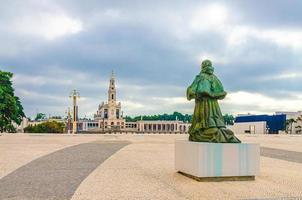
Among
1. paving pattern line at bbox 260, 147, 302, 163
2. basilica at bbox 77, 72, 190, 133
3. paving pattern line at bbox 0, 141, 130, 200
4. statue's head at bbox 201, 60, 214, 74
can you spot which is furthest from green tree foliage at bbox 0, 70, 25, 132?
basilica at bbox 77, 72, 190, 133

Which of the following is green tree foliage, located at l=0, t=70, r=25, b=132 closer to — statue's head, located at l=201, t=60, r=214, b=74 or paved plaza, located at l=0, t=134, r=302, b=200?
paved plaza, located at l=0, t=134, r=302, b=200

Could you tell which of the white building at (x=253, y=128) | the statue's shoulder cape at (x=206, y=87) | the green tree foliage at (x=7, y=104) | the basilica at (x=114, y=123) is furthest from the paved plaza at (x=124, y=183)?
the basilica at (x=114, y=123)

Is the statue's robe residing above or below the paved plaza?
above

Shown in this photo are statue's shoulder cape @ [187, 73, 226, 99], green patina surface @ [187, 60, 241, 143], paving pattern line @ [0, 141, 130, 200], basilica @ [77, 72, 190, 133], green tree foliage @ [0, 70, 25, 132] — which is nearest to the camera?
paving pattern line @ [0, 141, 130, 200]

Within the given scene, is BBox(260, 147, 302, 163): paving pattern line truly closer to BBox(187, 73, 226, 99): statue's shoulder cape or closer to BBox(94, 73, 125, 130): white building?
BBox(187, 73, 226, 99): statue's shoulder cape

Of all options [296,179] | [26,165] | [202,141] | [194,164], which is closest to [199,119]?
[202,141]

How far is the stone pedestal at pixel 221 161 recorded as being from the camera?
900cm

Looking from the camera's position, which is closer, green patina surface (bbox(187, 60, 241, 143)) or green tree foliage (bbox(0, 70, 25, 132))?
green patina surface (bbox(187, 60, 241, 143))

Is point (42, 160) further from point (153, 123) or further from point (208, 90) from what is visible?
point (153, 123)

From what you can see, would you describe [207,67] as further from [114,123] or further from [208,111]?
[114,123]

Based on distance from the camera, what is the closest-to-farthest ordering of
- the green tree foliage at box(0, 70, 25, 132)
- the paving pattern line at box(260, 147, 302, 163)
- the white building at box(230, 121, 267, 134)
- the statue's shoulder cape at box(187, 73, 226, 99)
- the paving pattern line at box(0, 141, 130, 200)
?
the paving pattern line at box(0, 141, 130, 200)
the statue's shoulder cape at box(187, 73, 226, 99)
the paving pattern line at box(260, 147, 302, 163)
the green tree foliage at box(0, 70, 25, 132)
the white building at box(230, 121, 267, 134)

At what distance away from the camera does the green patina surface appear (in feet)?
31.2

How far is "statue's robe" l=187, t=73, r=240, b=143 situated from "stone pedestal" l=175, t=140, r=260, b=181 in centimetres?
34

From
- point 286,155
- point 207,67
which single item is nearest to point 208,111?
point 207,67
